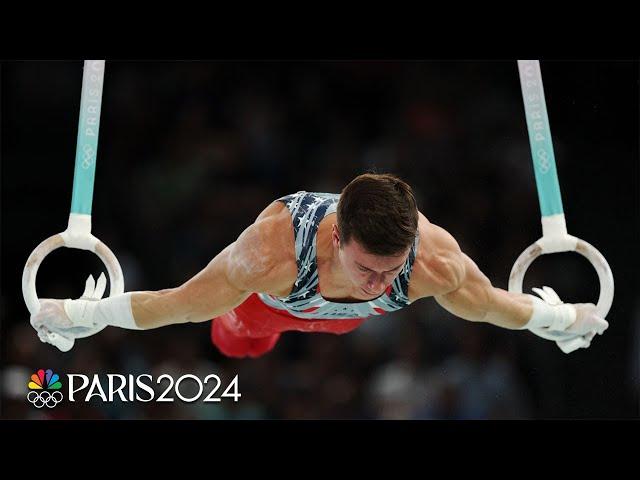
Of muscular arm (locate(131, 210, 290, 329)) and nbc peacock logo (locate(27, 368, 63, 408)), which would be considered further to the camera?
nbc peacock logo (locate(27, 368, 63, 408))

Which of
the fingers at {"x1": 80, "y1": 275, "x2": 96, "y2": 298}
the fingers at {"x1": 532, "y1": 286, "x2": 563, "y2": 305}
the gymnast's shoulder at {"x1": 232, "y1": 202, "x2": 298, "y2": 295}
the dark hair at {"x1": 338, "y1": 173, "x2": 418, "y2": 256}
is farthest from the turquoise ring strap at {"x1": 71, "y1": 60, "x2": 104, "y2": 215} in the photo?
the fingers at {"x1": 532, "y1": 286, "x2": 563, "y2": 305}

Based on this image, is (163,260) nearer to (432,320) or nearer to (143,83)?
(143,83)

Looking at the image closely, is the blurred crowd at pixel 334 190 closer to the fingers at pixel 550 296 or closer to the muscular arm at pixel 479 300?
the fingers at pixel 550 296

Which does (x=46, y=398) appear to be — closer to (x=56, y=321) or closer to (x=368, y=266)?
(x=56, y=321)

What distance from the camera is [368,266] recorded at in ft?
9.91

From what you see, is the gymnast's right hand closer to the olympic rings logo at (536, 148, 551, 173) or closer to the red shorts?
the red shorts

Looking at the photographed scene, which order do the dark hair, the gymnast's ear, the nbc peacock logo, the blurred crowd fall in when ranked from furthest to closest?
the blurred crowd → the nbc peacock logo → the gymnast's ear → the dark hair

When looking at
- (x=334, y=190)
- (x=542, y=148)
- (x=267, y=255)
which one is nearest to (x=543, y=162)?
(x=542, y=148)

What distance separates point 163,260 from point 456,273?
9.75 ft

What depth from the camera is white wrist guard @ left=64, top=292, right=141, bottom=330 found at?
3.42 metres

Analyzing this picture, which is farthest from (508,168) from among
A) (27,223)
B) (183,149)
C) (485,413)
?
(27,223)

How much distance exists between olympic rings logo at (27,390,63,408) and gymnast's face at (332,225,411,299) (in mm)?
2161

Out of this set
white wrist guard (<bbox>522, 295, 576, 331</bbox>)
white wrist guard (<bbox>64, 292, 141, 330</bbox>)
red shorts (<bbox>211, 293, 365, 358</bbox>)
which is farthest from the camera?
red shorts (<bbox>211, 293, 365, 358</bbox>)

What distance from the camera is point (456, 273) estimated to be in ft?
11.2
